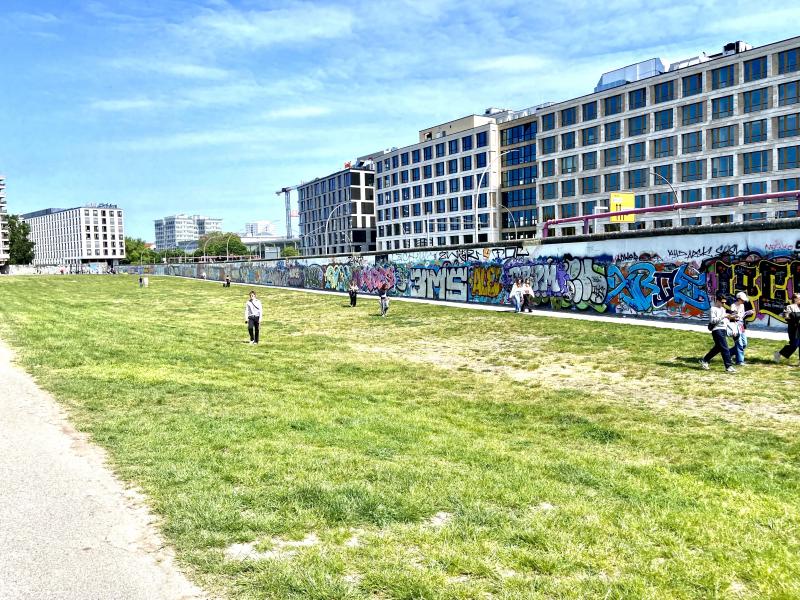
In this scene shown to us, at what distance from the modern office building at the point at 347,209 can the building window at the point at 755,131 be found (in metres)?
74.0

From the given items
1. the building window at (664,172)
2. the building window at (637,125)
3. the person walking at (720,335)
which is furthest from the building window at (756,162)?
the person walking at (720,335)

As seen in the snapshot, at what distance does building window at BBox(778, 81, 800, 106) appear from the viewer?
5441cm

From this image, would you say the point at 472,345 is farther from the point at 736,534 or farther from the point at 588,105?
the point at 588,105

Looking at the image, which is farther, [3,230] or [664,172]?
[3,230]

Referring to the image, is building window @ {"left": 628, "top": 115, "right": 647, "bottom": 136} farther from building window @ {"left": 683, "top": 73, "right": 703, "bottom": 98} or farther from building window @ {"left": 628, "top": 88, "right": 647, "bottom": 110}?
building window @ {"left": 683, "top": 73, "right": 703, "bottom": 98}

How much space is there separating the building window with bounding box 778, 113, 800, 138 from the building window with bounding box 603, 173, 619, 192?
55.6 feet

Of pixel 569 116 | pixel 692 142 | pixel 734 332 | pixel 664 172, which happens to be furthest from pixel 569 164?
pixel 734 332

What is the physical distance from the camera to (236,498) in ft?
19.8

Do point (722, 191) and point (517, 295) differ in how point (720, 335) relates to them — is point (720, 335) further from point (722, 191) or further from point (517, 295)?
point (722, 191)

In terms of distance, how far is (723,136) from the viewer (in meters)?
59.8

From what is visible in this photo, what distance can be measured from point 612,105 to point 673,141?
351 inches

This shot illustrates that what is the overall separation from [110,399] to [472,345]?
11.0 metres

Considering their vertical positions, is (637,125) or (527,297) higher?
(637,125)

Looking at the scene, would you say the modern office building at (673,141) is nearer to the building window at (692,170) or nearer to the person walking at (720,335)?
the building window at (692,170)
